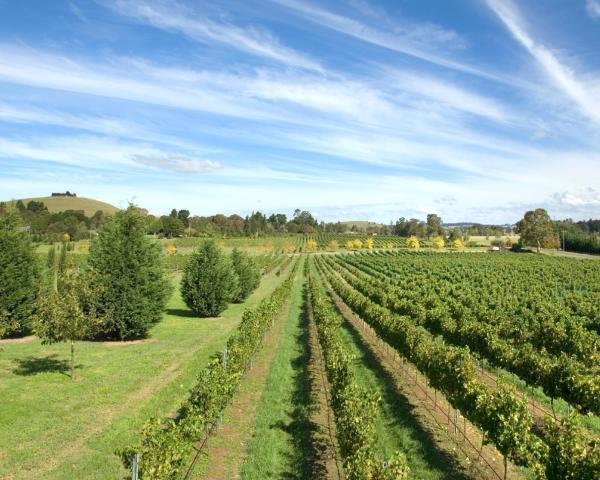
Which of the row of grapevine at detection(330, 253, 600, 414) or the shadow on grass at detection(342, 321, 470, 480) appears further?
the row of grapevine at detection(330, 253, 600, 414)

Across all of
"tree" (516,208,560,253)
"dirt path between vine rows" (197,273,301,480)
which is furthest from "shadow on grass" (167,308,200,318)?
"tree" (516,208,560,253)

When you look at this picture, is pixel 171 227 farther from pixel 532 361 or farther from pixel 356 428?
pixel 356 428

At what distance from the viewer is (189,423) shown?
11297 mm

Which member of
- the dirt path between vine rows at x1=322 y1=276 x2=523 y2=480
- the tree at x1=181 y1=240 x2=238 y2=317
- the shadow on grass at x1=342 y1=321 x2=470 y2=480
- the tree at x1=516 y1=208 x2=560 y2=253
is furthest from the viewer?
the tree at x1=516 y1=208 x2=560 y2=253

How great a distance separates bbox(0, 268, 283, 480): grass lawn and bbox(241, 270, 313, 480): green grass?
340 centimetres

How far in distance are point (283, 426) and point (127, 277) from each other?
588 inches

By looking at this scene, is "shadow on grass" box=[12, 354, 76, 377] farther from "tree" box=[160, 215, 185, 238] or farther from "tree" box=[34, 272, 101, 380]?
"tree" box=[160, 215, 185, 238]

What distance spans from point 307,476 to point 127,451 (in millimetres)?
5037

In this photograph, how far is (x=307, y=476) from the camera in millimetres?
11867

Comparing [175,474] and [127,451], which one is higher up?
[127,451]

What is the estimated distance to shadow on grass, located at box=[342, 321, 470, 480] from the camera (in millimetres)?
12453

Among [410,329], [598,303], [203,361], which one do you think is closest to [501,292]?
[598,303]

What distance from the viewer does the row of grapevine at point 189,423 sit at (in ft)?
30.0

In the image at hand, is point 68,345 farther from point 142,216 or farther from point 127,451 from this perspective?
point 127,451
